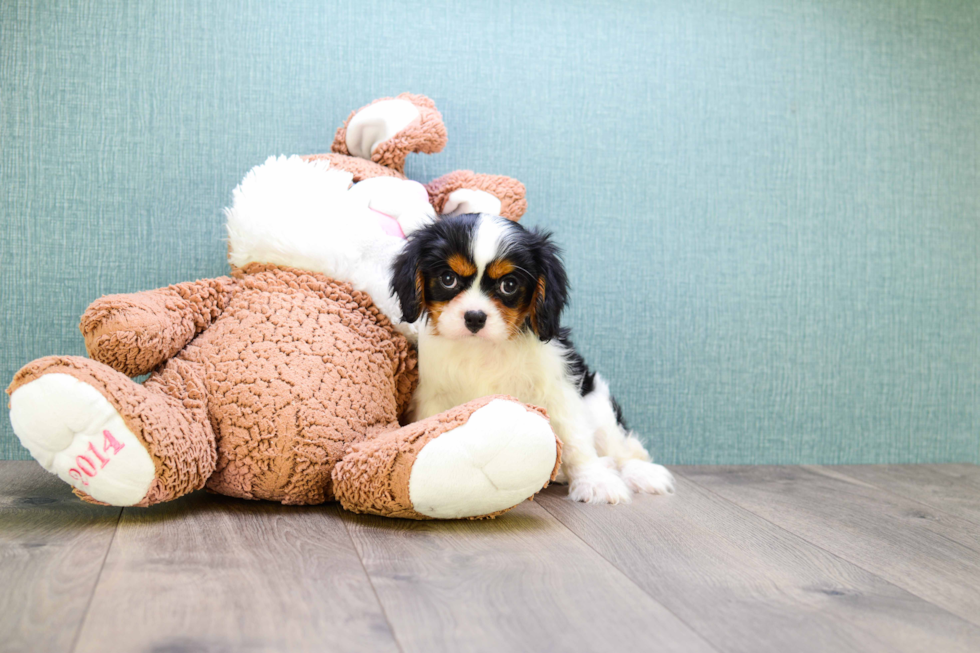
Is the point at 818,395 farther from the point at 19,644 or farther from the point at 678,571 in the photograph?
the point at 19,644

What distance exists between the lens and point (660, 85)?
2186mm

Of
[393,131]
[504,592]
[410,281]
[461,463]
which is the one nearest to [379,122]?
[393,131]

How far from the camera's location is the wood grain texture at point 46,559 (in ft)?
2.90

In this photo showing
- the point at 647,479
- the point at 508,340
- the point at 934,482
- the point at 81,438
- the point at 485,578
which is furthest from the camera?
the point at 934,482

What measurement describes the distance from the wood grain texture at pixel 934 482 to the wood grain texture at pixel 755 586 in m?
0.57

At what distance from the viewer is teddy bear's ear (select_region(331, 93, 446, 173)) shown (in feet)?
6.03

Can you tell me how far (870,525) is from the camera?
155 centimetres

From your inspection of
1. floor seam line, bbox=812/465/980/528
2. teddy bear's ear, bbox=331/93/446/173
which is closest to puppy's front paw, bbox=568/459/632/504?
floor seam line, bbox=812/465/980/528

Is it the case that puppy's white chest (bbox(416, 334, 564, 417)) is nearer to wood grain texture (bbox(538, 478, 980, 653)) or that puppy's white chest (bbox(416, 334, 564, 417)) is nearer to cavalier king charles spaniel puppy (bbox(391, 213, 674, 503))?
cavalier king charles spaniel puppy (bbox(391, 213, 674, 503))

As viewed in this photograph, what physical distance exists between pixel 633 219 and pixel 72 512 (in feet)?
5.20

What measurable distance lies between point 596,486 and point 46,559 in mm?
1059

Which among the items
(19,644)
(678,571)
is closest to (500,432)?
(678,571)

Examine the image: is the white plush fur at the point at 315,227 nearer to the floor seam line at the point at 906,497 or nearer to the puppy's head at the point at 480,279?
the puppy's head at the point at 480,279

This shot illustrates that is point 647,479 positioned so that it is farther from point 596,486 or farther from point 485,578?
point 485,578
